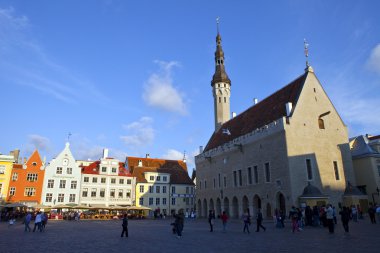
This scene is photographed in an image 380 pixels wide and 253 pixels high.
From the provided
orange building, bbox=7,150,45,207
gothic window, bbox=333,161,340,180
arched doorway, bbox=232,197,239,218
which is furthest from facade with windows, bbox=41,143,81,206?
gothic window, bbox=333,161,340,180

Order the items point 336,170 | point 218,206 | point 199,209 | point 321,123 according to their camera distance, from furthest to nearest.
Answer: point 199,209
point 218,206
point 321,123
point 336,170

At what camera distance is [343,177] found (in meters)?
34.3

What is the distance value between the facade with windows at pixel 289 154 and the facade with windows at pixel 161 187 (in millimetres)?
16222

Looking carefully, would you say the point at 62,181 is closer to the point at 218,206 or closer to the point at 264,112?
the point at 218,206

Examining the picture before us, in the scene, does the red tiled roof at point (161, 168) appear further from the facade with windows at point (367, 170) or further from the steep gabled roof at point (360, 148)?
the facade with windows at point (367, 170)

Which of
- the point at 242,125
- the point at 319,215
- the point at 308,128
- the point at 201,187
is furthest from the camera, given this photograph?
the point at 201,187

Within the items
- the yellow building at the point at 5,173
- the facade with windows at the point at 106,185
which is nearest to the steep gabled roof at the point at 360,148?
the facade with windows at the point at 106,185

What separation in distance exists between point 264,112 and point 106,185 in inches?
1208

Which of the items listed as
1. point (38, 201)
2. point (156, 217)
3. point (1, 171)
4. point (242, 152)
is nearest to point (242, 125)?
point (242, 152)

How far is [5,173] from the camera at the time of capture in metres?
46.8

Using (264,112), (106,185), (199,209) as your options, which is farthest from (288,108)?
(106,185)

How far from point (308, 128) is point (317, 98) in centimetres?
437

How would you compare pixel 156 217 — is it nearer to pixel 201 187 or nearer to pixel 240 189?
pixel 201 187

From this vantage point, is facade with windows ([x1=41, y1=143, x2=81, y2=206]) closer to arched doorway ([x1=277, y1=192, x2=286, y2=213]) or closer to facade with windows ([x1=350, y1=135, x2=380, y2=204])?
arched doorway ([x1=277, y1=192, x2=286, y2=213])
